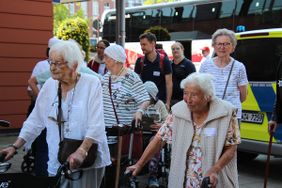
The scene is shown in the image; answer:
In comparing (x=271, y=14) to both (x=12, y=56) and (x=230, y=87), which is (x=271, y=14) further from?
(x=230, y=87)

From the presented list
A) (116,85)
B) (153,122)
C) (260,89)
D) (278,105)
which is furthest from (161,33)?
(116,85)

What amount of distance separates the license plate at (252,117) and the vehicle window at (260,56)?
0.51 meters

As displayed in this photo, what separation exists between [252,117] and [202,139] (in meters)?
3.61

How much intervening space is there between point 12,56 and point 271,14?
1059 cm

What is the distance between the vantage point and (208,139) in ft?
11.3

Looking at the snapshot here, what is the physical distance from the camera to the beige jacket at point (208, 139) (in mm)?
3432

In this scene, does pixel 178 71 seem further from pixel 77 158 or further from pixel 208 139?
pixel 77 158

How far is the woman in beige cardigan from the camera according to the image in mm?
3434

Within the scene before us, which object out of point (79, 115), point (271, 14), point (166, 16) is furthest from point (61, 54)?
point (166, 16)

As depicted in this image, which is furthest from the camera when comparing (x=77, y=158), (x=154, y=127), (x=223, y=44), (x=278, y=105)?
(x=154, y=127)

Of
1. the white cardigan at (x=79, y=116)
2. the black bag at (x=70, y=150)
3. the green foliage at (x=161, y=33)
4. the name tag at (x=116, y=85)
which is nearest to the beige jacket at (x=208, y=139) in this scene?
the white cardigan at (x=79, y=116)

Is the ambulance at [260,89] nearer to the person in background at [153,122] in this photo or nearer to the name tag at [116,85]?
the person in background at [153,122]

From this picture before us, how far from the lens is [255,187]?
21.2 ft

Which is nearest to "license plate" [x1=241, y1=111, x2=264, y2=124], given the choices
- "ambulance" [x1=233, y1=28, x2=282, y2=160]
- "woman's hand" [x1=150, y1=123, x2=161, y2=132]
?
"ambulance" [x1=233, y1=28, x2=282, y2=160]
